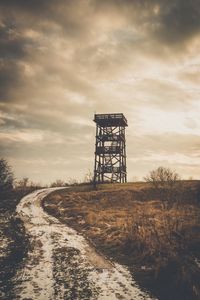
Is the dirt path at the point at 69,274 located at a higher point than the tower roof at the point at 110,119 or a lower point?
lower

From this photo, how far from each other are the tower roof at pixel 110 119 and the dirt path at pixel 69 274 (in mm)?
25275

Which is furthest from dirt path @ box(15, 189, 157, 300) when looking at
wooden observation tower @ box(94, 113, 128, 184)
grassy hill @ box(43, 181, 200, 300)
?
wooden observation tower @ box(94, 113, 128, 184)

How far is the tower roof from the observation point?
34.8m

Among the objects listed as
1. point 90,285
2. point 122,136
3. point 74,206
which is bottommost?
point 90,285

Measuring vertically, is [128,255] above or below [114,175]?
below

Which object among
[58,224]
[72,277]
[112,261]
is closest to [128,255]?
[112,261]

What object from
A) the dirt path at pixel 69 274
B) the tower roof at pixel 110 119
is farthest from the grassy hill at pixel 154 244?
the tower roof at pixel 110 119

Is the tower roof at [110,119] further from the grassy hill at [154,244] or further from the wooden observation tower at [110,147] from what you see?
the grassy hill at [154,244]

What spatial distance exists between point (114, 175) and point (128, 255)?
85.4ft

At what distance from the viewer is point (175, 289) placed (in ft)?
18.8

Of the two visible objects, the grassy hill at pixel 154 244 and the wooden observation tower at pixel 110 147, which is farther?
the wooden observation tower at pixel 110 147

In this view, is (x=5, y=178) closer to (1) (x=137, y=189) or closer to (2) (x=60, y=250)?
(1) (x=137, y=189)

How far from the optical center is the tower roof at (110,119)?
114 feet

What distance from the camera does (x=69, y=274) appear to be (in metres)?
6.56
